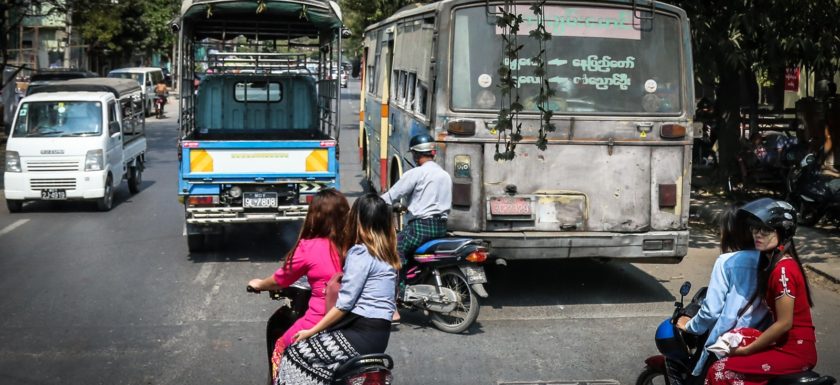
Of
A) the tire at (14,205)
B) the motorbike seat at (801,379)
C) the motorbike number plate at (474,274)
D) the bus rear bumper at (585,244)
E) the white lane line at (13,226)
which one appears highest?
the motorbike seat at (801,379)

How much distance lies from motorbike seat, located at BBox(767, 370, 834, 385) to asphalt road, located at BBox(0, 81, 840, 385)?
2526 millimetres

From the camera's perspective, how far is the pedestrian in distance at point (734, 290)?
4.37 meters

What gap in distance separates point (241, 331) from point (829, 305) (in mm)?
5478

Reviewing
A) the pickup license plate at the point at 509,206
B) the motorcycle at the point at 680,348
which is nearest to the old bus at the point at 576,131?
the pickup license plate at the point at 509,206

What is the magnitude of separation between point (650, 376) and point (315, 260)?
2.00 metres

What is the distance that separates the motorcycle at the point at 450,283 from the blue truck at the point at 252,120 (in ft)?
9.67

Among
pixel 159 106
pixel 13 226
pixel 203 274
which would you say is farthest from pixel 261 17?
pixel 159 106

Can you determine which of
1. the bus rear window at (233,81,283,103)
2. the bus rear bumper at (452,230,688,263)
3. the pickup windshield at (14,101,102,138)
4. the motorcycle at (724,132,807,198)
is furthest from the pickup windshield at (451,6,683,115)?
the pickup windshield at (14,101,102,138)

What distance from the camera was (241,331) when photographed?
8.04 m

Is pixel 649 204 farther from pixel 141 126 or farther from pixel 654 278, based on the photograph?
pixel 141 126

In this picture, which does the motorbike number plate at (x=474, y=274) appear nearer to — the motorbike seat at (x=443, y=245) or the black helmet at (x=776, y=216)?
the motorbike seat at (x=443, y=245)

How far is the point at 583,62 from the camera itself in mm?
8898

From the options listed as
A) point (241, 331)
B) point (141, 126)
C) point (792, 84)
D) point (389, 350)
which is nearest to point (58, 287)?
point (241, 331)

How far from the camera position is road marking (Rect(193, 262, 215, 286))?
10078 millimetres
